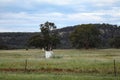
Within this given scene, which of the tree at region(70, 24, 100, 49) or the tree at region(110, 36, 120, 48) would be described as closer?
the tree at region(70, 24, 100, 49)

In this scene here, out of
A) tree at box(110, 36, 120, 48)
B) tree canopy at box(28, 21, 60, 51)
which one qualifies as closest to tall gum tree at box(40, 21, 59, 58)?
tree canopy at box(28, 21, 60, 51)

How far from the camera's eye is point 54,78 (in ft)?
76.2

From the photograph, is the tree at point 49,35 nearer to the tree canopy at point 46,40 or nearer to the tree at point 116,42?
the tree canopy at point 46,40

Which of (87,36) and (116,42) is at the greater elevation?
(87,36)

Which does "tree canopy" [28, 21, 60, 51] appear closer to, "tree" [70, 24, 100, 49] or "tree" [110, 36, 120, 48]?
"tree" [70, 24, 100, 49]

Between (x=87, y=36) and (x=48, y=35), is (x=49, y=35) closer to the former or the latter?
(x=48, y=35)

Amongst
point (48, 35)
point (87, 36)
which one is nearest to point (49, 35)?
point (48, 35)

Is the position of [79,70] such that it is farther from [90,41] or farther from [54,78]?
[90,41]

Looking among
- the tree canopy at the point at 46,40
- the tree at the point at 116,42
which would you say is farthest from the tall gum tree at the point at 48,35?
the tree at the point at 116,42

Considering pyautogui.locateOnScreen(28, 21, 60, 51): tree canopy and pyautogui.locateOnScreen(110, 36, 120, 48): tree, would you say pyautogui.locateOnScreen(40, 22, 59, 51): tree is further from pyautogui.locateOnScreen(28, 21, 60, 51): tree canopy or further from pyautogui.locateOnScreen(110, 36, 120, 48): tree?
pyautogui.locateOnScreen(110, 36, 120, 48): tree

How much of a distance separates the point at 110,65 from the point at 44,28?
114 meters

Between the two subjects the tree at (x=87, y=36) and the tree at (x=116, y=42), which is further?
the tree at (x=116, y=42)

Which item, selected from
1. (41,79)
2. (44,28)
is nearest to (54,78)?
(41,79)

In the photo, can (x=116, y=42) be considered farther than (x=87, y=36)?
Yes
